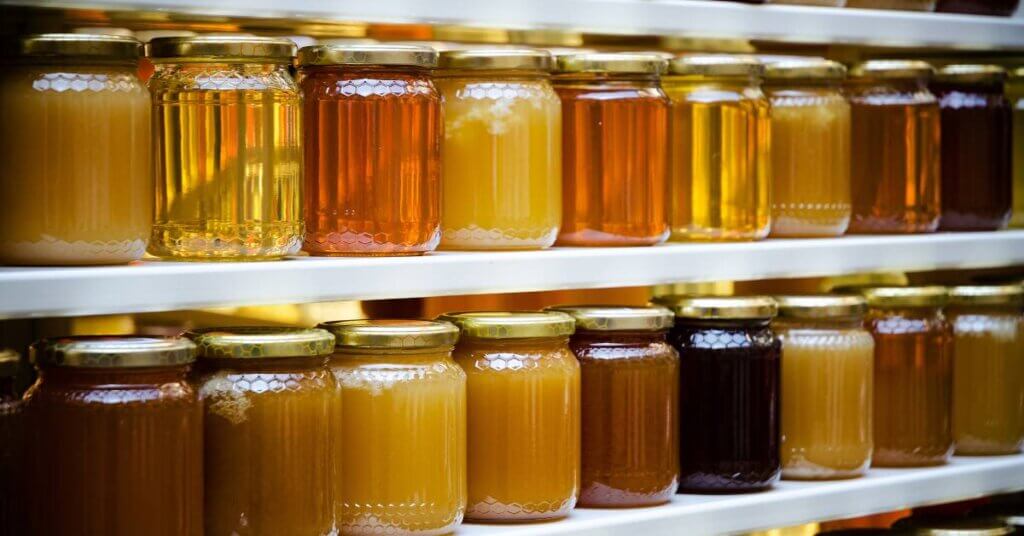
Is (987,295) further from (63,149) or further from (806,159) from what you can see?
(63,149)

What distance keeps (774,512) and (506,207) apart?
1.53ft

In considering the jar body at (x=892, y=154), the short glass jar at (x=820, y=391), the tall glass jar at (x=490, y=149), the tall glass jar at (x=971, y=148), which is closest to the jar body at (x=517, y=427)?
the tall glass jar at (x=490, y=149)

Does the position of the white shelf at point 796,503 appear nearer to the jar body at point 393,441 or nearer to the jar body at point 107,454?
the jar body at point 393,441

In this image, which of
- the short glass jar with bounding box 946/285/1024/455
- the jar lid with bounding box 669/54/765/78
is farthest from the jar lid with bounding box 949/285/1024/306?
the jar lid with bounding box 669/54/765/78

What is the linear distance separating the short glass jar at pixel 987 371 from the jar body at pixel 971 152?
0.37 feet

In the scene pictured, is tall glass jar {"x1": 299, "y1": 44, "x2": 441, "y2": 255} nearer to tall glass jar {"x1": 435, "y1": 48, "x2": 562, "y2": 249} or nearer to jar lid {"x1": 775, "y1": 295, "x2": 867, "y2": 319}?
tall glass jar {"x1": 435, "y1": 48, "x2": 562, "y2": 249}

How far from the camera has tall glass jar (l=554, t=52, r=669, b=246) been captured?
159cm

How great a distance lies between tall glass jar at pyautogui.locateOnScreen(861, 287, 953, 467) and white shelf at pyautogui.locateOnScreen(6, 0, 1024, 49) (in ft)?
1.06

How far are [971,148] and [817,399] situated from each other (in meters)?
0.45

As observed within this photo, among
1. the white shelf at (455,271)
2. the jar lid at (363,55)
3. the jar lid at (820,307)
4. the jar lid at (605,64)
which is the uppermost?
the jar lid at (605,64)

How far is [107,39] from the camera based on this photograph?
48.8 inches

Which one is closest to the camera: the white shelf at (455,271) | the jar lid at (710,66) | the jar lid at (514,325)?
the white shelf at (455,271)

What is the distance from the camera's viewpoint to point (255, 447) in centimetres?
129

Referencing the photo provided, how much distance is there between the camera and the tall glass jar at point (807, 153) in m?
1.80
